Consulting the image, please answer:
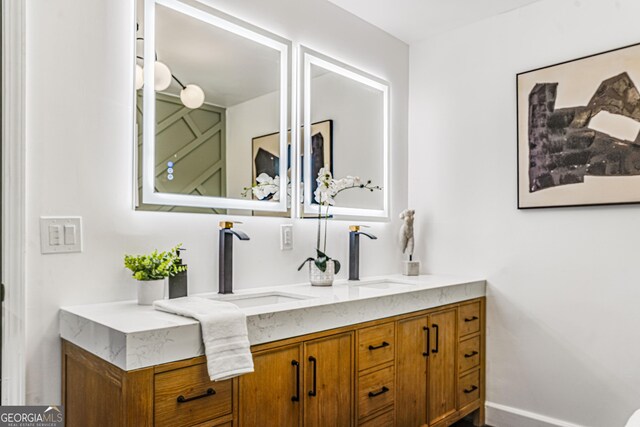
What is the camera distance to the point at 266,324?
1.62 meters

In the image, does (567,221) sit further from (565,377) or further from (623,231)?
(565,377)

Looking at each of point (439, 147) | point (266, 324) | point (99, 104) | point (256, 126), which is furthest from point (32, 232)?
point (439, 147)

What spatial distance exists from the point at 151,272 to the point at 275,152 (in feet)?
2.96

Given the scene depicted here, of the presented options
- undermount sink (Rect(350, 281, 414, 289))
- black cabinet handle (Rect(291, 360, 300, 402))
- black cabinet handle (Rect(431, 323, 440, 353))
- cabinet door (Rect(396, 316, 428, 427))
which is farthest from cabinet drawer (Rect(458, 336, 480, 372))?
black cabinet handle (Rect(291, 360, 300, 402))

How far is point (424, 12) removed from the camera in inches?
109

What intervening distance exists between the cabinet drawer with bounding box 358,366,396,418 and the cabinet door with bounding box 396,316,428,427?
0.06 meters

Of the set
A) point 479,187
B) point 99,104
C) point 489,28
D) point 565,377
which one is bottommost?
point 565,377

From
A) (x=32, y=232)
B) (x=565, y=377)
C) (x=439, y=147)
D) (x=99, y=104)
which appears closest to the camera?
(x=32, y=232)

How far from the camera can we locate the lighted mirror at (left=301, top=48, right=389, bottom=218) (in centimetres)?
254

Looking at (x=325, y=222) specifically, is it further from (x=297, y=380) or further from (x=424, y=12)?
(x=424, y=12)

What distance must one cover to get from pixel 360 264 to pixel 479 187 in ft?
2.83

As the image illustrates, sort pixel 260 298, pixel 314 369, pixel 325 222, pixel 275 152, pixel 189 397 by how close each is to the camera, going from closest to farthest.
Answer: pixel 189 397, pixel 314 369, pixel 260 298, pixel 275 152, pixel 325 222

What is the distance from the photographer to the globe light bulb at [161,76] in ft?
6.36

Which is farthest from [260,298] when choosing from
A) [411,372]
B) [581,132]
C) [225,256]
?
[581,132]
